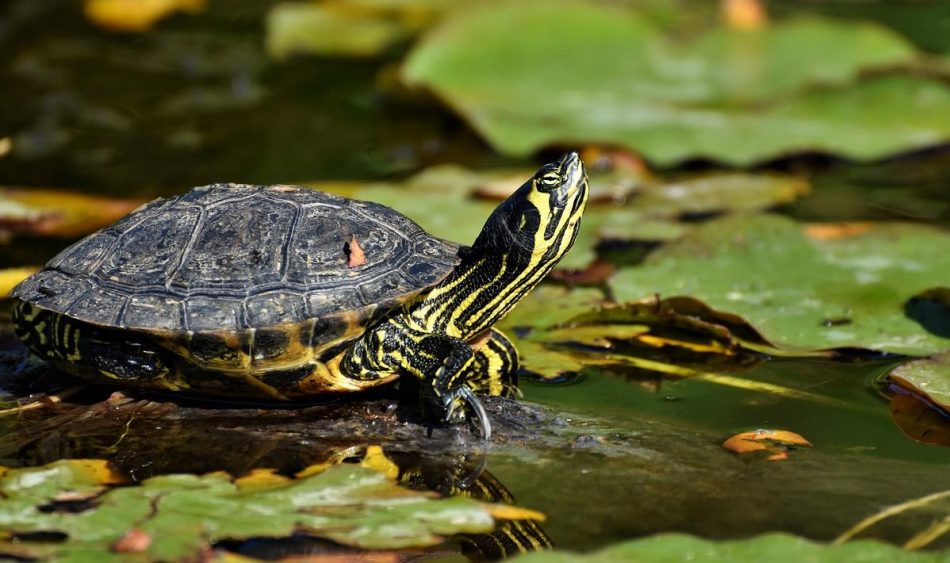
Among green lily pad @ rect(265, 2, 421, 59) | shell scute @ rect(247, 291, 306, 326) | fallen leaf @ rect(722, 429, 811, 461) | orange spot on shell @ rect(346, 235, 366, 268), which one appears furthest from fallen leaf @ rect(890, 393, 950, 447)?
green lily pad @ rect(265, 2, 421, 59)

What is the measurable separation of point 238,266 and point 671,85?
438cm

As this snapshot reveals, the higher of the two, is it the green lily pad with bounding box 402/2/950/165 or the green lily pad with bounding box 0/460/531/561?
the green lily pad with bounding box 402/2/950/165

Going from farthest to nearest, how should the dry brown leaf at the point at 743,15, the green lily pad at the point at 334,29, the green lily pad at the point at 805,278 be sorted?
1. the green lily pad at the point at 334,29
2. the dry brown leaf at the point at 743,15
3. the green lily pad at the point at 805,278

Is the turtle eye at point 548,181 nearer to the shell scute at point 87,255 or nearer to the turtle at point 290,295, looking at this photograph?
the turtle at point 290,295

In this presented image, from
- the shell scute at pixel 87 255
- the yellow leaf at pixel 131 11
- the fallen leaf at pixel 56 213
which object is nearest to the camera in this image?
the shell scute at pixel 87 255

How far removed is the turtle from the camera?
3.65m

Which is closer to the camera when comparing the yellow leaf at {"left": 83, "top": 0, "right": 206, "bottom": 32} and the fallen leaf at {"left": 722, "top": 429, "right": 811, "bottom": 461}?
the fallen leaf at {"left": 722, "top": 429, "right": 811, "bottom": 461}

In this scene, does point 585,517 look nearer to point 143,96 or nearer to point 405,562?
point 405,562

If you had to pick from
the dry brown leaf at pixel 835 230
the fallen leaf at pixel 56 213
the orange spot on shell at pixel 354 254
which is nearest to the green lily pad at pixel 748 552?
the orange spot on shell at pixel 354 254

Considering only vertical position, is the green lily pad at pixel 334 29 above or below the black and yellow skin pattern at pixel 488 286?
above

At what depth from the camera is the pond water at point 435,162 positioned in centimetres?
322

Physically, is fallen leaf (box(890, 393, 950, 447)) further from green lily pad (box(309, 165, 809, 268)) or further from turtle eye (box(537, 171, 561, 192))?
green lily pad (box(309, 165, 809, 268))

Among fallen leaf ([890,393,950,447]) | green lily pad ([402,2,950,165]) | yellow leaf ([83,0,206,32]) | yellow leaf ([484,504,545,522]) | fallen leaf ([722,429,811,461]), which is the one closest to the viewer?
yellow leaf ([484,504,545,522])

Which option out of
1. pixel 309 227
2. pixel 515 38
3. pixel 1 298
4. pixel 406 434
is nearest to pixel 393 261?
pixel 309 227
